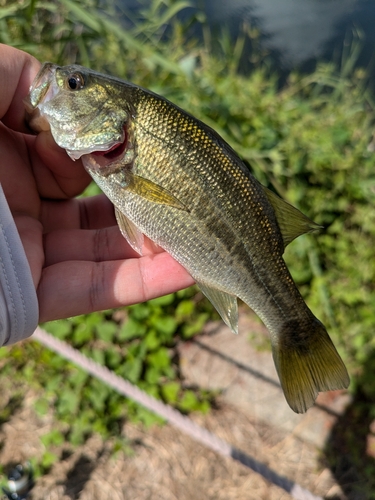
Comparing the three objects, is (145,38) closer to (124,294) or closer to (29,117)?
(29,117)

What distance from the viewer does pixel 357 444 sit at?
2914 millimetres

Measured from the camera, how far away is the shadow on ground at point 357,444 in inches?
110

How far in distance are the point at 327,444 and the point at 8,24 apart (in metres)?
3.58

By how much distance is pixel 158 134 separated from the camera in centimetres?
176

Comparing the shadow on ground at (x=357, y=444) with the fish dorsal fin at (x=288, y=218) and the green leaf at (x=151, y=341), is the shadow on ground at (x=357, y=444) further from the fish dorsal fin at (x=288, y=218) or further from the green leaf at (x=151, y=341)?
the fish dorsal fin at (x=288, y=218)

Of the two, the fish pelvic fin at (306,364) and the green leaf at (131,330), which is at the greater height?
the fish pelvic fin at (306,364)

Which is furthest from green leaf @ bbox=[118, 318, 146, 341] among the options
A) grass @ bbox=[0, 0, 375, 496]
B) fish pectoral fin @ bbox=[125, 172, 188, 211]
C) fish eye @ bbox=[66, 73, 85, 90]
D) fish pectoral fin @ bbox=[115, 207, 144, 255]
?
fish eye @ bbox=[66, 73, 85, 90]

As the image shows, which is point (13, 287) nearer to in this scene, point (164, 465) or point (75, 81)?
point (75, 81)

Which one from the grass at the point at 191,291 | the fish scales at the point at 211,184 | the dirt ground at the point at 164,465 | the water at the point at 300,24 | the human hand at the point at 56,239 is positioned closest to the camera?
the fish scales at the point at 211,184

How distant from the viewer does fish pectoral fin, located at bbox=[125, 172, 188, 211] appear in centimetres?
176

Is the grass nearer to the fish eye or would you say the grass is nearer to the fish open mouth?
the fish eye

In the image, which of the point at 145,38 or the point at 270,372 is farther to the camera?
the point at 145,38

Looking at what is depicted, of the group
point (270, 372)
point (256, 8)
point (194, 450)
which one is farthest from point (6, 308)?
point (256, 8)

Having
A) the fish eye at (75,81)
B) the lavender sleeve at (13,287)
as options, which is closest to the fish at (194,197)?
the fish eye at (75,81)
